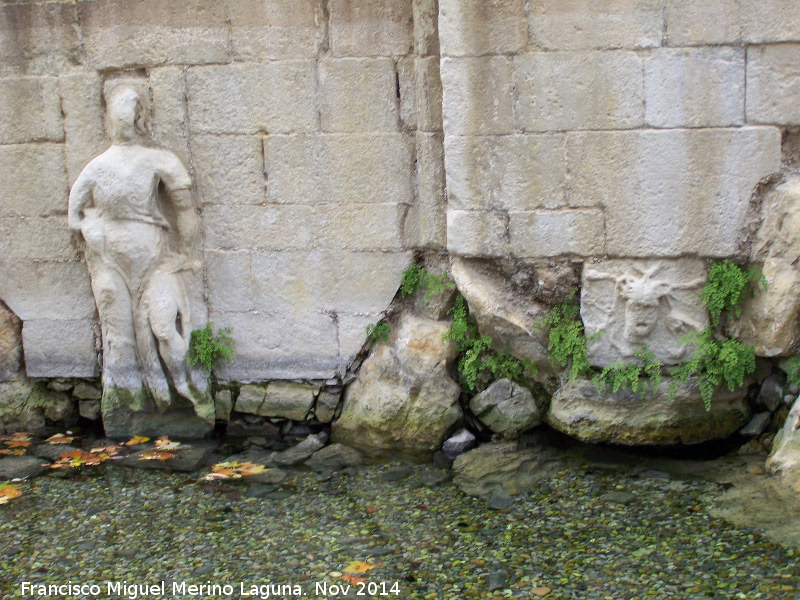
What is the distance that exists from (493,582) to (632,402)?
1.71m

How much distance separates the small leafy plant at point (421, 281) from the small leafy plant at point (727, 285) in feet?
4.85

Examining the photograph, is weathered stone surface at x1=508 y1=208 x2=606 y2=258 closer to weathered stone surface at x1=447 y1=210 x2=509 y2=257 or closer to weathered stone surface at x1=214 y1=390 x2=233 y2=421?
weathered stone surface at x1=447 y1=210 x2=509 y2=257

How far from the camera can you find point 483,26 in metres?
4.61

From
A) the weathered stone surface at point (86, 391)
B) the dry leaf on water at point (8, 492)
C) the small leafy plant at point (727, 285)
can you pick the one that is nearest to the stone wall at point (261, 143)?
the weathered stone surface at point (86, 391)

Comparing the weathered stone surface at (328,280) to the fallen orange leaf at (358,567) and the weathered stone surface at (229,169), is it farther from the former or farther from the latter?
the fallen orange leaf at (358,567)

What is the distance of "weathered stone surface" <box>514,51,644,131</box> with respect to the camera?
453 cm

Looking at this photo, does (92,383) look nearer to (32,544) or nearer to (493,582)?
(32,544)

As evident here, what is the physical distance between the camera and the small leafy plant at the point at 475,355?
205 inches

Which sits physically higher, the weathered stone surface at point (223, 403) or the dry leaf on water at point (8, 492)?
the weathered stone surface at point (223, 403)

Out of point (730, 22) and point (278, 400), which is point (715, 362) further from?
point (278, 400)

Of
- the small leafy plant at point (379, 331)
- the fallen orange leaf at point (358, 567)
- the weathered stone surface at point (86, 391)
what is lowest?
the fallen orange leaf at point (358, 567)

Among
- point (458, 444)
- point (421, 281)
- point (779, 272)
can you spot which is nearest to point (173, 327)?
point (421, 281)

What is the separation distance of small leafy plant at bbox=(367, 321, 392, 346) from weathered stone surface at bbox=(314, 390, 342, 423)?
0.47 meters

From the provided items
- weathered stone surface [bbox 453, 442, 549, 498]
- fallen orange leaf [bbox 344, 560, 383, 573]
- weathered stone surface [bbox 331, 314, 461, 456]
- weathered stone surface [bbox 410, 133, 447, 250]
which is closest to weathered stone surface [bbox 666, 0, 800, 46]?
weathered stone surface [bbox 410, 133, 447, 250]
